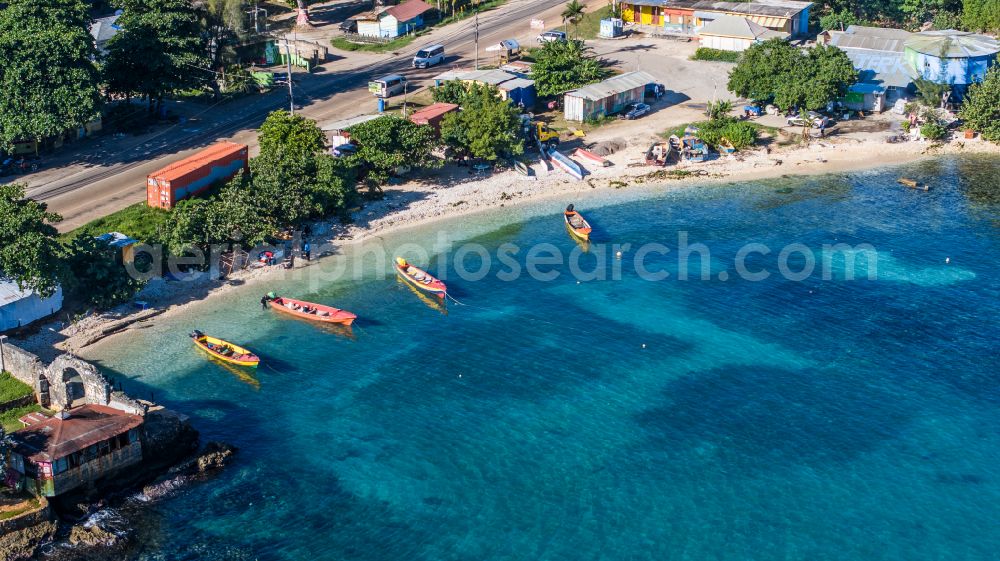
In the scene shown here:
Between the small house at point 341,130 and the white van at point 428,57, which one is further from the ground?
the white van at point 428,57

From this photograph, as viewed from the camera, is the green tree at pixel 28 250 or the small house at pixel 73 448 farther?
the green tree at pixel 28 250

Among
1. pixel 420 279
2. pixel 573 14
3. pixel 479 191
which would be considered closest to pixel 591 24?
pixel 573 14

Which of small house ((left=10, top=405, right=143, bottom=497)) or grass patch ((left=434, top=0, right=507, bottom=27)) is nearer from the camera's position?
small house ((left=10, top=405, right=143, bottom=497))

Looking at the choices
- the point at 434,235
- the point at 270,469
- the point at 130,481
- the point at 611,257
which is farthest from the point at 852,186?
the point at 130,481

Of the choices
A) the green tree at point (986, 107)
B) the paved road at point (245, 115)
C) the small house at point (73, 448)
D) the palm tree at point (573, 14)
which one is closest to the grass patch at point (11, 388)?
the small house at point (73, 448)

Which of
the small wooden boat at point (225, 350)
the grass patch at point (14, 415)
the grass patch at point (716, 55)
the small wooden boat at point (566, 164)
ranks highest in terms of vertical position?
the grass patch at point (716, 55)

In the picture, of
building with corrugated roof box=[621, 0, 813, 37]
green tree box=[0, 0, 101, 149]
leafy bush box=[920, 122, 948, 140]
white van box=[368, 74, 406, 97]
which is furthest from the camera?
building with corrugated roof box=[621, 0, 813, 37]

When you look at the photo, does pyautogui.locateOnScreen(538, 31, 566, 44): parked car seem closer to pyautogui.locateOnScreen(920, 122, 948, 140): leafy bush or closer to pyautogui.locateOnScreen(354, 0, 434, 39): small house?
pyautogui.locateOnScreen(354, 0, 434, 39): small house

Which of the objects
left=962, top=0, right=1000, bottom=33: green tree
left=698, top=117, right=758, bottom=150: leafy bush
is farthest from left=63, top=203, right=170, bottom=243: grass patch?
left=962, top=0, right=1000, bottom=33: green tree

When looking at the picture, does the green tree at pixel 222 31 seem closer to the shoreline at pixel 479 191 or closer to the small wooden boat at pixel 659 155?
the shoreline at pixel 479 191
